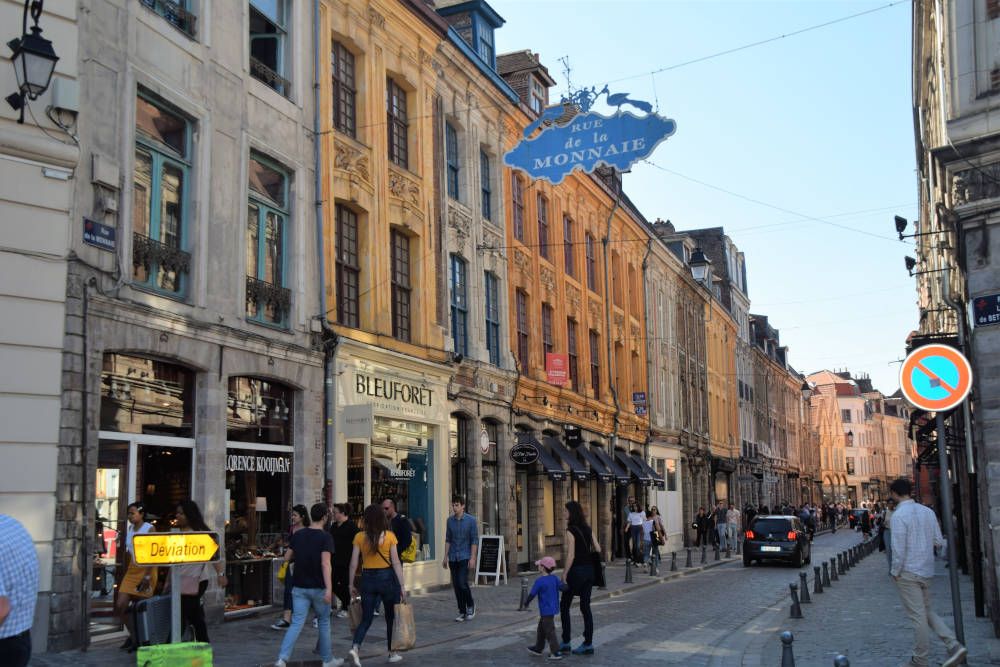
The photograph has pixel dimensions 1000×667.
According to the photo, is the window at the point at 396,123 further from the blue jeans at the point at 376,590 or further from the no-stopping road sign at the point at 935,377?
the no-stopping road sign at the point at 935,377

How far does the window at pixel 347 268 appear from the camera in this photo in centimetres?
1911

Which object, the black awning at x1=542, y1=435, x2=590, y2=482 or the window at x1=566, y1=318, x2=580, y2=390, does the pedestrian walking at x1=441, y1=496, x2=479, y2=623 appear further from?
the window at x1=566, y1=318, x2=580, y2=390

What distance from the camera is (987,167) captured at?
1191 cm

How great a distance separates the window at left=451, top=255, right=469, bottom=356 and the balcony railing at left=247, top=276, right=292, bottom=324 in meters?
7.11

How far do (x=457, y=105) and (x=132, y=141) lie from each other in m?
12.2

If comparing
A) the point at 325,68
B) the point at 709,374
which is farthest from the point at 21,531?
the point at 709,374

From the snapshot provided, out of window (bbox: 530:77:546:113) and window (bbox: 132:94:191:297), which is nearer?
window (bbox: 132:94:191:297)

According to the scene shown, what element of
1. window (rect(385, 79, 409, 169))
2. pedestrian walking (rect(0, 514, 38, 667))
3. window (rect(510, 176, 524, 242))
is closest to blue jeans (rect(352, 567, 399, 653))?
pedestrian walking (rect(0, 514, 38, 667))

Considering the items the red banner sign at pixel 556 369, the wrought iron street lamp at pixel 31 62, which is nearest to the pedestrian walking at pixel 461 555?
the wrought iron street lamp at pixel 31 62

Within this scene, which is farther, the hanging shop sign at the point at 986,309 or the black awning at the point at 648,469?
the black awning at the point at 648,469

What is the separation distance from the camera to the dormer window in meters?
30.6

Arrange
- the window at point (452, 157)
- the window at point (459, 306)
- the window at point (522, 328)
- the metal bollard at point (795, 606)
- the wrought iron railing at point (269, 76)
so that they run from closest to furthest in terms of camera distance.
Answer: the metal bollard at point (795, 606)
the wrought iron railing at point (269, 76)
the window at point (459, 306)
the window at point (452, 157)
the window at point (522, 328)

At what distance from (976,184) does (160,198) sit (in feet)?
33.9

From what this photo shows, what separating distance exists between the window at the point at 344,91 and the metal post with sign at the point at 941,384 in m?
12.6
